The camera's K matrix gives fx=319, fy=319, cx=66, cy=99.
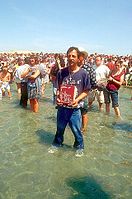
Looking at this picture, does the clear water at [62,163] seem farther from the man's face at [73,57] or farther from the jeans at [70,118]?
Result: the man's face at [73,57]

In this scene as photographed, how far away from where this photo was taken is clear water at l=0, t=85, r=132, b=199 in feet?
17.1

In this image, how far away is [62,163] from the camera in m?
6.32

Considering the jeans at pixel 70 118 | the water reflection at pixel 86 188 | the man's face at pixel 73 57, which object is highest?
the man's face at pixel 73 57

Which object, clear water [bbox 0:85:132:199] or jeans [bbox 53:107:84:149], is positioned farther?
jeans [bbox 53:107:84:149]

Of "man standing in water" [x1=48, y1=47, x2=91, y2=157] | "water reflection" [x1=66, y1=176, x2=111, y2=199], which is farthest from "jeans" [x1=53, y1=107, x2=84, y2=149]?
"water reflection" [x1=66, y1=176, x2=111, y2=199]

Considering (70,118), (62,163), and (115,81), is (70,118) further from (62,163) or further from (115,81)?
(115,81)

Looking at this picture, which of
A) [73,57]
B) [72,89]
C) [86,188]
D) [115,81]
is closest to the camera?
[86,188]

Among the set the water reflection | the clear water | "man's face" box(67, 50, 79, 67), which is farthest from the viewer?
"man's face" box(67, 50, 79, 67)

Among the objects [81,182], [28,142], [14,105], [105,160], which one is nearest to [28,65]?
[14,105]

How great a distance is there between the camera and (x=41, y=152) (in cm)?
688

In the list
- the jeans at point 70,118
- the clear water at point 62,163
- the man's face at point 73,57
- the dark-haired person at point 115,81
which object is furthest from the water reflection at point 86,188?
the dark-haired person at point 115,81

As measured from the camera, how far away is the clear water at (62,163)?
5211mm

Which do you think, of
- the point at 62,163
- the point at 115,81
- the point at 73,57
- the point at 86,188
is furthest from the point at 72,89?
the point at 115,81

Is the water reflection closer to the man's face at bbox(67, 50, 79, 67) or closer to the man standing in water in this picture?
the man standing in water
